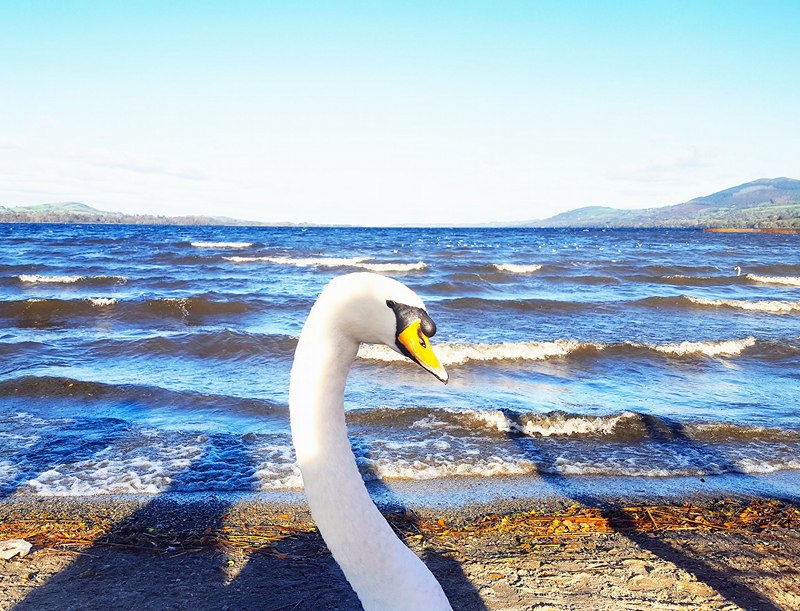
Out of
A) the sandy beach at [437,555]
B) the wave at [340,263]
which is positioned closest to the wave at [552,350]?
the sandy beach at [437,555]

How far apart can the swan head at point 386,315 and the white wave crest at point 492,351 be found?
976 cm

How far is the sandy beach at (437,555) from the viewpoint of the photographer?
3982 millimetres

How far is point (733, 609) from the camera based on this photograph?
3.86m

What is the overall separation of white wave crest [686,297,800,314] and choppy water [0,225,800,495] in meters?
0.07

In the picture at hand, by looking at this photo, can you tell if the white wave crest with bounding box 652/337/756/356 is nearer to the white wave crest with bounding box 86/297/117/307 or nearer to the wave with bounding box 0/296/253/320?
the wave with bounding box 0/296/253/320

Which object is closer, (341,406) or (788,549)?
(341,406)

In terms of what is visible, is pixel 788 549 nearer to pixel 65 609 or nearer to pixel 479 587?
pixel 479 587

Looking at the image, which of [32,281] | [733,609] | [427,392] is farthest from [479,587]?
[32,281]

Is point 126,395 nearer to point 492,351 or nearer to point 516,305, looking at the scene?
point 492,351

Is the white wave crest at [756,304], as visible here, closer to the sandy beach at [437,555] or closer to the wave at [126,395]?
the sandy beach at [437,555]

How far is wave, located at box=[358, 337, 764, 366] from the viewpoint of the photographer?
12.1 meters

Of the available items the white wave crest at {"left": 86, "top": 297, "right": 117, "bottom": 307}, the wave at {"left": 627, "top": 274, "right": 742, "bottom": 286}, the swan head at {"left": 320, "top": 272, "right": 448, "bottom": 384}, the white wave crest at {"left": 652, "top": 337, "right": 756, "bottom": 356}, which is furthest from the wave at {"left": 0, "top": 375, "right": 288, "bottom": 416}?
the wave at {"left": 627, "top": 274, "right": 742, "bottom": 286}

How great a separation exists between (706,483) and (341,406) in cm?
562

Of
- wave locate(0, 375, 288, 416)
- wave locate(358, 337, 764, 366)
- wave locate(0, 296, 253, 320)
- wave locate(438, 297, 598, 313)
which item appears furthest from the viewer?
wave locate(438, 297, 598, 313)
